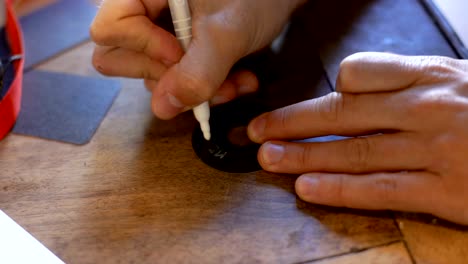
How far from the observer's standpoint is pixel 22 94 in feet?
2.09

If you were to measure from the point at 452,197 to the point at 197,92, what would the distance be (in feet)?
0.87

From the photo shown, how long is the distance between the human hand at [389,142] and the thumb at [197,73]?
0.32 feet

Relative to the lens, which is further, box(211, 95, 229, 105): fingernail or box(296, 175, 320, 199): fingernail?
box(211, 95, 229, 105): fingernail

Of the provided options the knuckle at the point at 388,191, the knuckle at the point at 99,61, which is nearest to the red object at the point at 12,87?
the knuckle at the point at 99,61

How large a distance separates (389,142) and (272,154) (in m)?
0.12

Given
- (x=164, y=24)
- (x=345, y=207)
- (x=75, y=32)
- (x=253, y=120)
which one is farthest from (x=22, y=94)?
(x=345, y=207)

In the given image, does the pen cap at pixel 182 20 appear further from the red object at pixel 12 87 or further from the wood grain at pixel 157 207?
the red object at pixel 12 87

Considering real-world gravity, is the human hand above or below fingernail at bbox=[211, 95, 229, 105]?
above

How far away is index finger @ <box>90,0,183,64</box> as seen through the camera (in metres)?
0.46

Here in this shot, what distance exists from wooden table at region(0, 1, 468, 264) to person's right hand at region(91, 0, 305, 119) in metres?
0.08

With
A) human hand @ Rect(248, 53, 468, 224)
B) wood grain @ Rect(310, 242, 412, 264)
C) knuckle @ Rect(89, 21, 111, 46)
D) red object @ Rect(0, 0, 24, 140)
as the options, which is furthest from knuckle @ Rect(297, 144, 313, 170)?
red object @ Rect(0, 0, 24, 140)

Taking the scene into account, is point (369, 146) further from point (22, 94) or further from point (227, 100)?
point (22, 94)

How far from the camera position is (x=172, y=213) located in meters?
0.46

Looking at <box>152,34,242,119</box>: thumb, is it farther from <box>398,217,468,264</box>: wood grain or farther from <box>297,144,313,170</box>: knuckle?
<box>398,217,468,264</box>: wood grain
